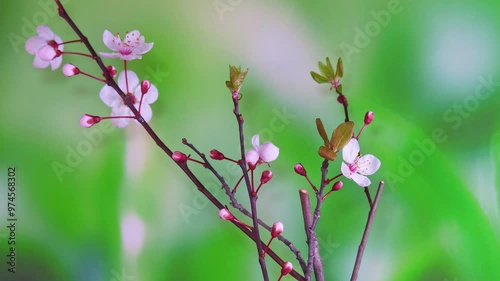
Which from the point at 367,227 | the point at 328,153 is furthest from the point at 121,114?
the point at 367,227

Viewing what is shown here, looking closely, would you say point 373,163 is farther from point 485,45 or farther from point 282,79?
point 485,45

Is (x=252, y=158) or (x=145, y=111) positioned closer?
(x=252, y=158)

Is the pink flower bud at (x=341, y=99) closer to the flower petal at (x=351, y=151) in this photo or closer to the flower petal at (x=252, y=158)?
the flower petal at (x=351, y=151)

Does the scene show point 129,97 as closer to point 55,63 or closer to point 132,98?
point 132,98

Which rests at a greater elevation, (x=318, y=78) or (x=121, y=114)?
(x=318, y=78)

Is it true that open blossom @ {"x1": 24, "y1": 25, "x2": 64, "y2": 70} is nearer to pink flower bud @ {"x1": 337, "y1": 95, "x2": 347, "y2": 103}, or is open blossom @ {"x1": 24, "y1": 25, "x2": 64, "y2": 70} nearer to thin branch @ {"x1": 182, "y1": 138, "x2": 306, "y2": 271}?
thin branch @ {"x1": 182, "y1": 138, "x2": 306, "y2": 271}

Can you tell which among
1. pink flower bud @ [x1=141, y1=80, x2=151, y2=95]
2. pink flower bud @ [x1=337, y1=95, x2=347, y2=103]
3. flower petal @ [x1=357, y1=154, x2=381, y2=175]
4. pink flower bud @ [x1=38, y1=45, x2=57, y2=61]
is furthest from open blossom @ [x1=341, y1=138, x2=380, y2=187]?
pink flower bud @ [x1=38, y1=45, x2=57, y2=61]
